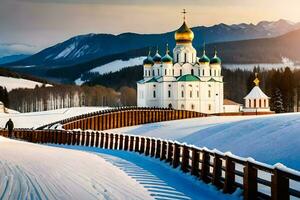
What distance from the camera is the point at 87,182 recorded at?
14812mm

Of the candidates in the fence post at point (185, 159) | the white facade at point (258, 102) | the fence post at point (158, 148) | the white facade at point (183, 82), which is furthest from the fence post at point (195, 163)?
the white facade at point (183, 82)

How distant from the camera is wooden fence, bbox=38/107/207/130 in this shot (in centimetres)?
7125

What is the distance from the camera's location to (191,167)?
61.9 ft

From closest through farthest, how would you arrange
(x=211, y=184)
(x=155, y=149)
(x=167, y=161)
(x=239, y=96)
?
(x=211, y=184), (x=167, y=161), (x=155, y=149), (x=239, y=96)

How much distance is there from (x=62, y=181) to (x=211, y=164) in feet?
13.9

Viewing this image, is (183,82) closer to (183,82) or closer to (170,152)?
(183,82)

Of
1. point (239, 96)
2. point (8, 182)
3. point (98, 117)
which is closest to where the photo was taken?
point (8, 182)

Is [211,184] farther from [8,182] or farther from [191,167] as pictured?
[8,182]

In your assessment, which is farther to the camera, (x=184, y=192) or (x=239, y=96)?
(x=239, y=96)

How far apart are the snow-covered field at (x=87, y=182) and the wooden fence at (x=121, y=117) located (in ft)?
154

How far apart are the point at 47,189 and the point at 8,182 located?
1.39 m

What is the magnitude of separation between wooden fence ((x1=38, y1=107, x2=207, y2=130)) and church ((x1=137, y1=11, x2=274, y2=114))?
26292 millimetres

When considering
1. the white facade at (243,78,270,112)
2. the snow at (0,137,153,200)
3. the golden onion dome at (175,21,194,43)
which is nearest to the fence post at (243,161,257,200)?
the snow at (0,137,153,200)

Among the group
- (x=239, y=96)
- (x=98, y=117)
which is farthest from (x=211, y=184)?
(x=239, y=96)
